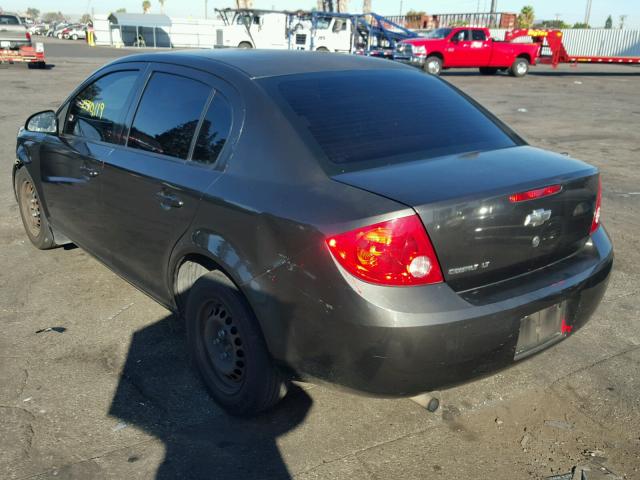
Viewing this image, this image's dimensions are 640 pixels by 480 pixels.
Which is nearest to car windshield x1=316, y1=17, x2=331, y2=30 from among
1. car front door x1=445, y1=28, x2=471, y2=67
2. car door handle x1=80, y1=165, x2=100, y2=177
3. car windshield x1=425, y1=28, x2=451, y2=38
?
car windshield x1=425, y1=28, x2=451, y2=38

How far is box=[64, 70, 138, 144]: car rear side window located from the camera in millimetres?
3898

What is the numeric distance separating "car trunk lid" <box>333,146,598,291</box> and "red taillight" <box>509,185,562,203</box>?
0.5 inches

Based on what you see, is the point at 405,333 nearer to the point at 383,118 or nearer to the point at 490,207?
the point at 490,207

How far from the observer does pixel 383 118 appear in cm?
Result: 318

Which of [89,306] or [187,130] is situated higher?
[187,130]

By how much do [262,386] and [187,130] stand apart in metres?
A: 1.39

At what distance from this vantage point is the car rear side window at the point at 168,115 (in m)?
3.32

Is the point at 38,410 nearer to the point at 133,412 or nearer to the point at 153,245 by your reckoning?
the point at 133,412

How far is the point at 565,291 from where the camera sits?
111 inches

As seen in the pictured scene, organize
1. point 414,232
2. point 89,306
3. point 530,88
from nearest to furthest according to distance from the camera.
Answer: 1. point 414,232
2. point 89,306
3. point 530,88

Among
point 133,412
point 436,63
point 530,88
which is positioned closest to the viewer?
point 133,412

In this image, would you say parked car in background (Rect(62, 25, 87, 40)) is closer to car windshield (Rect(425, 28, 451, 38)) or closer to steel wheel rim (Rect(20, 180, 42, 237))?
car windshield (Rect(425, 28, 451, 38))

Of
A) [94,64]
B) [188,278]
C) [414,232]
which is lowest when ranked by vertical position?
[94,64]

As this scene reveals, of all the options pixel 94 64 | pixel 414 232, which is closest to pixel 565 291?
pixel 414 232
